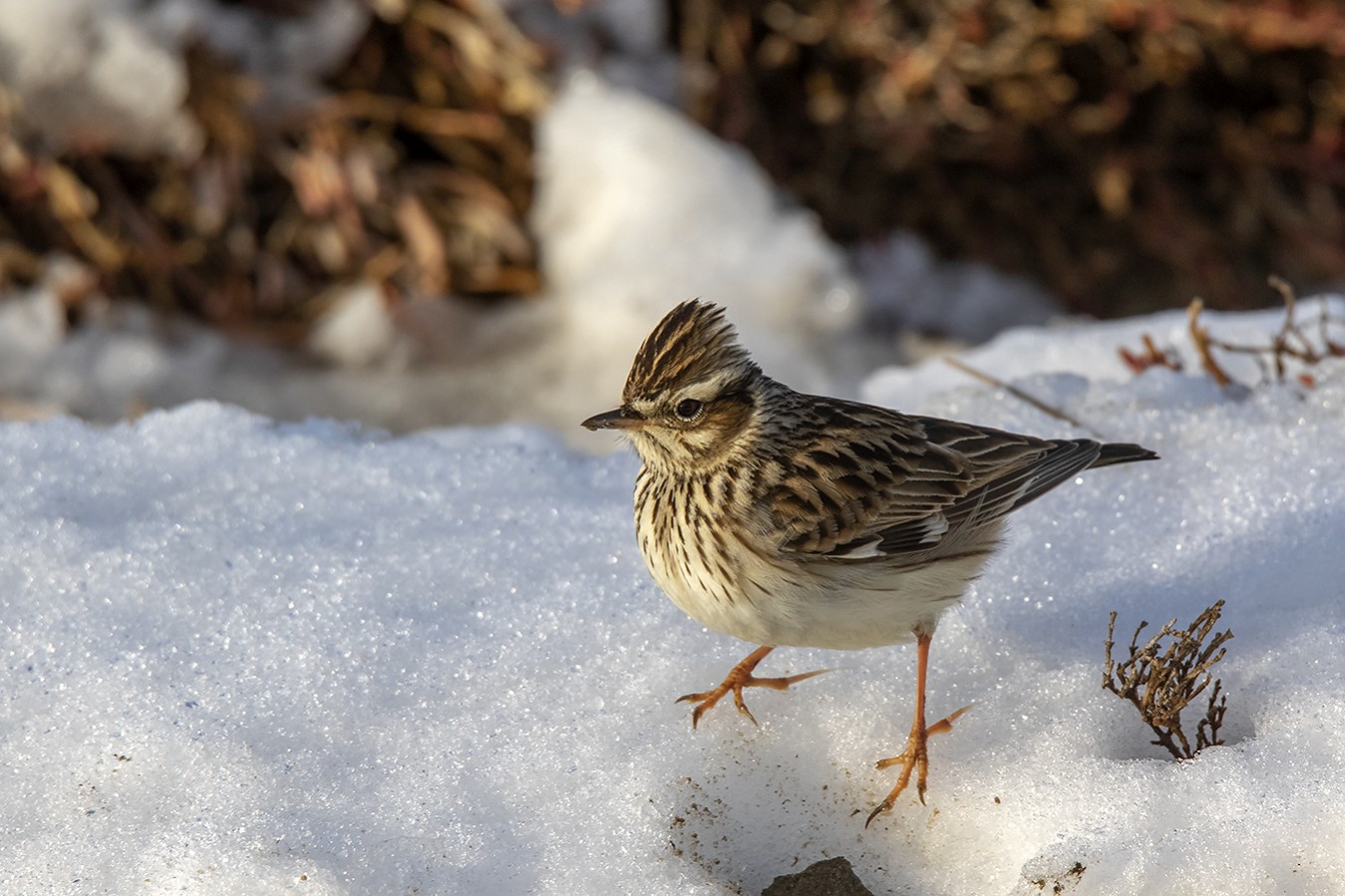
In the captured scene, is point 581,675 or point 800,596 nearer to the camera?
point 800,596

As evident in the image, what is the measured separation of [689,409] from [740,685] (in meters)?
0.64

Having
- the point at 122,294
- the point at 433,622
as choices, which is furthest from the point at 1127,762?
the point at 122,294

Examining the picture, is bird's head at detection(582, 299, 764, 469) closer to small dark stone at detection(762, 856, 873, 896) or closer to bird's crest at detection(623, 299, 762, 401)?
bird's crest at detection(623, 299, 762, 401)

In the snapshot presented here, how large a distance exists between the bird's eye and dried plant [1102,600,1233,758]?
3.37ft

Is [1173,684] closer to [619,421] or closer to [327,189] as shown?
[619,421]

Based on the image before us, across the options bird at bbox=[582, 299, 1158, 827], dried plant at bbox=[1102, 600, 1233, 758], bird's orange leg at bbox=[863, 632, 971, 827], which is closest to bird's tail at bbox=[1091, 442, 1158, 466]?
bird at bbox=[582, 299, 1158, 827]

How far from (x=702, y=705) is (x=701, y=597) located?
270 millimetres

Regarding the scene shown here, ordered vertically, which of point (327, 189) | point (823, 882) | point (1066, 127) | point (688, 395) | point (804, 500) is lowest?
point (327, 189)

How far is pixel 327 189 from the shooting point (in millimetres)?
6570

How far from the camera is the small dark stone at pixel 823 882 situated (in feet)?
9.96

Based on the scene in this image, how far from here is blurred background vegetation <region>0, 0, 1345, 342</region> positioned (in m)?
6.48

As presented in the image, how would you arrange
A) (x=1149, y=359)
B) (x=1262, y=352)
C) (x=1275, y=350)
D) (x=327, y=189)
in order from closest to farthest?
(x=1275, y=350), (x=1262, y=352), (x=1149, y=359), (x=327, y=189)

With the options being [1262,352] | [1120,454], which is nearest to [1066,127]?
[1262,352]

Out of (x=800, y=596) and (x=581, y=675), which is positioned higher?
(x=800, y=596)
